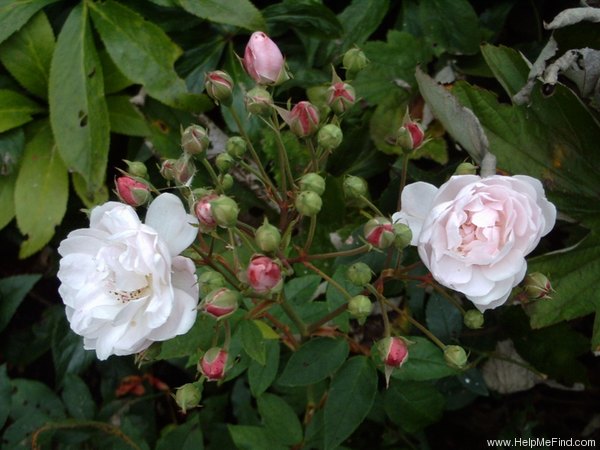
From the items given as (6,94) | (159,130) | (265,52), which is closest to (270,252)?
(265,52)

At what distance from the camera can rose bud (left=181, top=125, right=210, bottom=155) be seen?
1164 millimetres

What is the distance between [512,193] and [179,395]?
2.10ft

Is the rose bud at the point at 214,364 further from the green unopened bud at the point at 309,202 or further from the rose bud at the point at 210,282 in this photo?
the green unopened bud at the point at 309,202

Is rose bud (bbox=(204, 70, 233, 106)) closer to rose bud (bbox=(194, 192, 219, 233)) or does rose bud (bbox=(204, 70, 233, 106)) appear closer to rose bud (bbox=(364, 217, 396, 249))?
rose bud (bbox=(194, 192, 219, 233))

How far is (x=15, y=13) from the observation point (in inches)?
66.3

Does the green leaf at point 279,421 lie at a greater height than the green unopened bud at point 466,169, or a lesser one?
lesser

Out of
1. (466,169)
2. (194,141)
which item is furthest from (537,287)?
(194,141)

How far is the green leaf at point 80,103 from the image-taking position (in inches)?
64.9

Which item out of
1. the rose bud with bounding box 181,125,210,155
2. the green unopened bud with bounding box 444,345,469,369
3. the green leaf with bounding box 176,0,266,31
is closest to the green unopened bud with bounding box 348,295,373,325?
the green unopened bud with bounding box 444,345,469,369

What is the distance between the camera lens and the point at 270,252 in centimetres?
106

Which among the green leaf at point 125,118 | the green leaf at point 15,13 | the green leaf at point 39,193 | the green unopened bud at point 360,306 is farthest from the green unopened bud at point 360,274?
the green leaf at point 15,13

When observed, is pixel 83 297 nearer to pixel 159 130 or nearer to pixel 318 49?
pixel 159 130

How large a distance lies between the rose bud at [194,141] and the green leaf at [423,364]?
0.55 metres

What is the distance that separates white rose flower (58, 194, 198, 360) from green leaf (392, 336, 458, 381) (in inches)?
19.5
